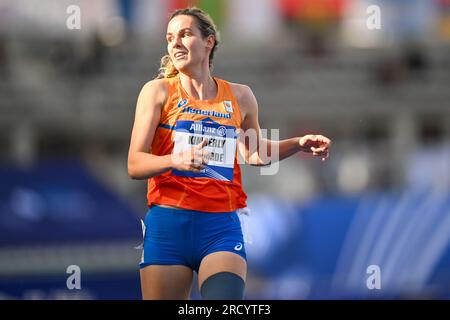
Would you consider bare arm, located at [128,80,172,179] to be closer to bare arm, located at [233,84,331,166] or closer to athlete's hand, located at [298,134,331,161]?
bare arm, located at [233,84,331,166]

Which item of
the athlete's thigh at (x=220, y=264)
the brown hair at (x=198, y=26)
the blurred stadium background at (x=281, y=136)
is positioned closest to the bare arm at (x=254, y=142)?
the brown hair at (x=198, y=26)

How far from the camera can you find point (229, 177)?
570 cm

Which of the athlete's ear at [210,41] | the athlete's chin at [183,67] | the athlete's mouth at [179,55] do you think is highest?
the athlete's ear at [210,41]

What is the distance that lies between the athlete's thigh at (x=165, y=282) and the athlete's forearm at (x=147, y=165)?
587 millimetres

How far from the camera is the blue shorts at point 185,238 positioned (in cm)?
550

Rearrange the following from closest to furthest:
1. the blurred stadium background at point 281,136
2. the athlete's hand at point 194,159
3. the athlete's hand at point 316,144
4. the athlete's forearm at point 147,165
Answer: the athlete's hand at point 194,159
the athlete's forearm at point 147,165
the athlete's hand at point 316,144
the blurred stadium background at point 281,136

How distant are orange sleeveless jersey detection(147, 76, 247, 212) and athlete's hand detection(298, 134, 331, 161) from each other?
1.52 feet

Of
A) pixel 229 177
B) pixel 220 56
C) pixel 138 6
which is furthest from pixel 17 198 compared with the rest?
pixel 229 177

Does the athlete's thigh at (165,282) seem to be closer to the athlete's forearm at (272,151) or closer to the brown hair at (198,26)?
the athlete's forearm at (272,151)

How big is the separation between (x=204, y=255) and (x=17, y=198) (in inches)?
449

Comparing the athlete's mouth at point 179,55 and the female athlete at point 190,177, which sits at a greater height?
the athlete's mouth at point 179,55

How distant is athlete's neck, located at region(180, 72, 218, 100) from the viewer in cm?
570
